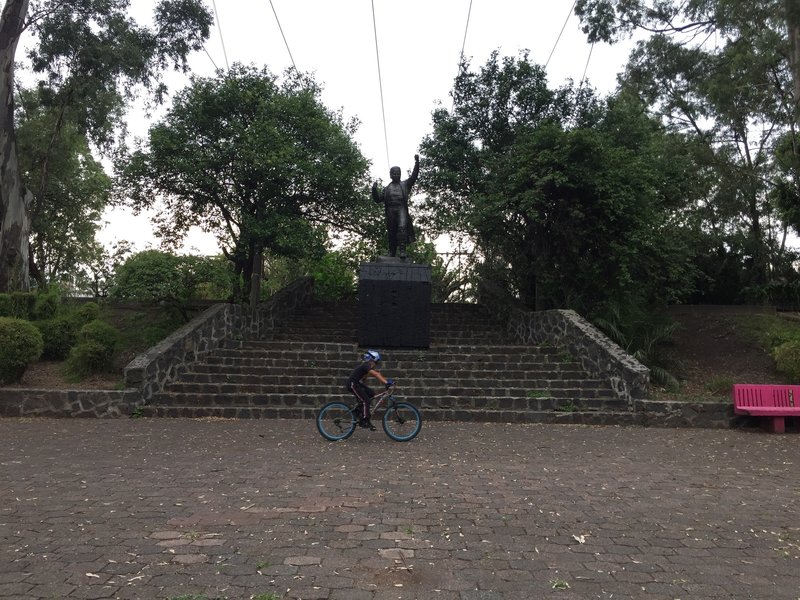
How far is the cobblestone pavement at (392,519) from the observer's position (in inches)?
137

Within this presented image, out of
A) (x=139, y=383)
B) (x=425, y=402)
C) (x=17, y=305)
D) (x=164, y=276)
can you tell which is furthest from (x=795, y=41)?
(x=17, y=305)

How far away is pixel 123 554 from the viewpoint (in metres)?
3.83

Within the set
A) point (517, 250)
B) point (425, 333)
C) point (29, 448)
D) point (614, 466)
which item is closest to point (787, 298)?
point (517, 250)

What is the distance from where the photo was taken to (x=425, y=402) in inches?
404

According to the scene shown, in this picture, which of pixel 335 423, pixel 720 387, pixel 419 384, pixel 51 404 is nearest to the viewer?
pixel 335 423

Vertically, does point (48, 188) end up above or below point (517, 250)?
above

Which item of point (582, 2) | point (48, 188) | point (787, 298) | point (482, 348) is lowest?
point (482, 348)

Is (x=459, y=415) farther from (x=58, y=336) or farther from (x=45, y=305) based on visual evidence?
(x=45, y=305)

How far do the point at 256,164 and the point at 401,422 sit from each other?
7.20 meters

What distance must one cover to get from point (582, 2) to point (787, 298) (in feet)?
34.7

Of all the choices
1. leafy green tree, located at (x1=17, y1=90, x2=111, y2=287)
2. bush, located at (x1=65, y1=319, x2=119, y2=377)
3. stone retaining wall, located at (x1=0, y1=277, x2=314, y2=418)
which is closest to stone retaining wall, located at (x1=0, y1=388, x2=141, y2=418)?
stone retaining wall, located at (x1=0, y1=277, x2=314, y2=418)

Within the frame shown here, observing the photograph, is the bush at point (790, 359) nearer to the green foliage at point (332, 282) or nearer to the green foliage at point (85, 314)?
the green foliage at point (332, 282)

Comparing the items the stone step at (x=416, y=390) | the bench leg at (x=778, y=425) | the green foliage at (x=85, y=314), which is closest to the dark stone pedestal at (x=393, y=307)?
the stone step at (x=416, y=390)

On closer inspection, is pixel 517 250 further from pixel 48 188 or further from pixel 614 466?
pixel 48 188
